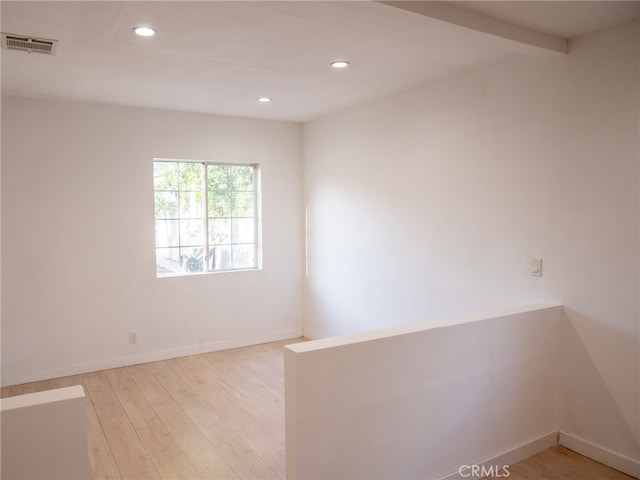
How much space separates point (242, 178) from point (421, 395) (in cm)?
356

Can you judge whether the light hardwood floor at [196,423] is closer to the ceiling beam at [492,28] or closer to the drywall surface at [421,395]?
the drywall surface at [421,395]

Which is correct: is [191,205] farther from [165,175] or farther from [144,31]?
[144,31]

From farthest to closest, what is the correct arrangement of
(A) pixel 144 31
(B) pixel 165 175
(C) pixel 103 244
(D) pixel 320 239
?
(D) pixel 320 239 → (B) pixel 165 175 → (C) pixel 103 244 → (A) pixel 144 31

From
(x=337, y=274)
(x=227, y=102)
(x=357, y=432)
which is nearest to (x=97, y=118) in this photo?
(x=227, y=102)

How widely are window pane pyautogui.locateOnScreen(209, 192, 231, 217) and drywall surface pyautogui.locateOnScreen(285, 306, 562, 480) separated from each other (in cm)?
324

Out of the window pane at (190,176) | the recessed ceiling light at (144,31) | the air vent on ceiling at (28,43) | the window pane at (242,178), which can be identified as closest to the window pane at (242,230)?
the window pane at (242,178)

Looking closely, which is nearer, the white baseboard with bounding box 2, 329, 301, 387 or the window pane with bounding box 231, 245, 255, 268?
the white baseboard with bounding box 2, 329, 301, 387

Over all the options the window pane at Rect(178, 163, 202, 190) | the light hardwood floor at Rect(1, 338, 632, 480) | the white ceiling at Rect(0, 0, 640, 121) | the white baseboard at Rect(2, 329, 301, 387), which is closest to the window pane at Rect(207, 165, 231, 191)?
the window pane at Rect(178, 163, 202, 190)

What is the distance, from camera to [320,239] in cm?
533

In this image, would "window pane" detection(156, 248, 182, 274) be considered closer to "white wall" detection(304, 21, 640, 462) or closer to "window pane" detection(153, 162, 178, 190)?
"window pane" detection(153, 162, 178, 190)

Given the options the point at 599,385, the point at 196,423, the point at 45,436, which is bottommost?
the point at 196,423

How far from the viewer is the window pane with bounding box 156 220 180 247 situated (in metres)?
4.86

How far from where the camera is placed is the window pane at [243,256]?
5.38 meters

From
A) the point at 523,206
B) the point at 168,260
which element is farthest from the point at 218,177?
the point at 523,206
